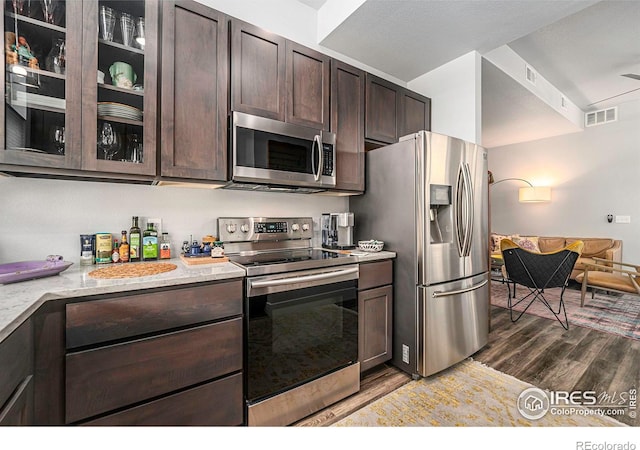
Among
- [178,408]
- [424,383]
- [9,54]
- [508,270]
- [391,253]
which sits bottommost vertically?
[424,383]

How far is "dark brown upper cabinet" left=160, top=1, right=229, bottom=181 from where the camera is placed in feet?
5.13

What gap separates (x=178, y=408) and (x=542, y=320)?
3.70 metres

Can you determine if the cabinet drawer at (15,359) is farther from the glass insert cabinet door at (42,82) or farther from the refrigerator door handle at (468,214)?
the refrigerator door handle at (468,214)

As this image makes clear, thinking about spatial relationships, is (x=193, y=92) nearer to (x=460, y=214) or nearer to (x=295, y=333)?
(x=295, y=333)

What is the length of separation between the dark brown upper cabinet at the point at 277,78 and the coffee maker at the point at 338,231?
2.37 feet

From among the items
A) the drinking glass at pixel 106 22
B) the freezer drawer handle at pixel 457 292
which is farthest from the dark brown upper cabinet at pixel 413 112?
the drinking glass at pixel 106 22

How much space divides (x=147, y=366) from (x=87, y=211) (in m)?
1.02

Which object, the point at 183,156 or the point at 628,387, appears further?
the point at 628,387

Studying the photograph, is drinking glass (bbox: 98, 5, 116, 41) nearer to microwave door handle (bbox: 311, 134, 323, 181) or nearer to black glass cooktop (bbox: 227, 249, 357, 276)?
microwave door handle (bbox: 311, 134, 323, 181)

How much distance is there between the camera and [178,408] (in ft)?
4.32

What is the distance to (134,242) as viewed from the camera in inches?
67.9

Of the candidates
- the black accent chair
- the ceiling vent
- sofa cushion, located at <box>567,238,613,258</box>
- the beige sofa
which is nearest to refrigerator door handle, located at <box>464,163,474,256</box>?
the black accent chair

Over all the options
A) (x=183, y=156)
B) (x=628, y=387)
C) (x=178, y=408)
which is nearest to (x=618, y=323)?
(x=628, y=387)

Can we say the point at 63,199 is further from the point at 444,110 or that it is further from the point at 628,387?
the point at 628,387
